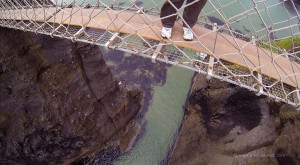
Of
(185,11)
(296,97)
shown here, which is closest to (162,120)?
(296,97)

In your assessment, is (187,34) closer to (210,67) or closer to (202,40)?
(202,40)

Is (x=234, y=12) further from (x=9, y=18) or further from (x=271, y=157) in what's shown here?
(x=9, y=18)

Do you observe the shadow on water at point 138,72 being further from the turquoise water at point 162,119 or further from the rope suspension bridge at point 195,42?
the rope suspension bridge at point 195,42

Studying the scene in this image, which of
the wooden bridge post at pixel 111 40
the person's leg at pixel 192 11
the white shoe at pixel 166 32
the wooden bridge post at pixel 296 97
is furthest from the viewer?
the wooden bridge post at pixel 111 40

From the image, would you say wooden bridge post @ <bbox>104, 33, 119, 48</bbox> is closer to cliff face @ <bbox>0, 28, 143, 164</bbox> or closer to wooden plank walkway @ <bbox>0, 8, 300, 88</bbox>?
wooden plank walkway @ <bbox>0, 8, 300, 88</bbox>

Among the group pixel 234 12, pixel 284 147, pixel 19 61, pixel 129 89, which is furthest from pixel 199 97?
pixel 234 12

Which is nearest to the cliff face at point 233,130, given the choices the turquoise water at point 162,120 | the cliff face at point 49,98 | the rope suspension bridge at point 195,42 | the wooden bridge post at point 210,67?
the turquoise water at point 162,120

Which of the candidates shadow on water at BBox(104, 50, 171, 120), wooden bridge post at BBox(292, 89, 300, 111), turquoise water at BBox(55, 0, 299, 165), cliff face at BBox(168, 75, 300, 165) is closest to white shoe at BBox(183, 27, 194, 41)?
wooden bridge post at BBox(292, 89, 300, 111)
